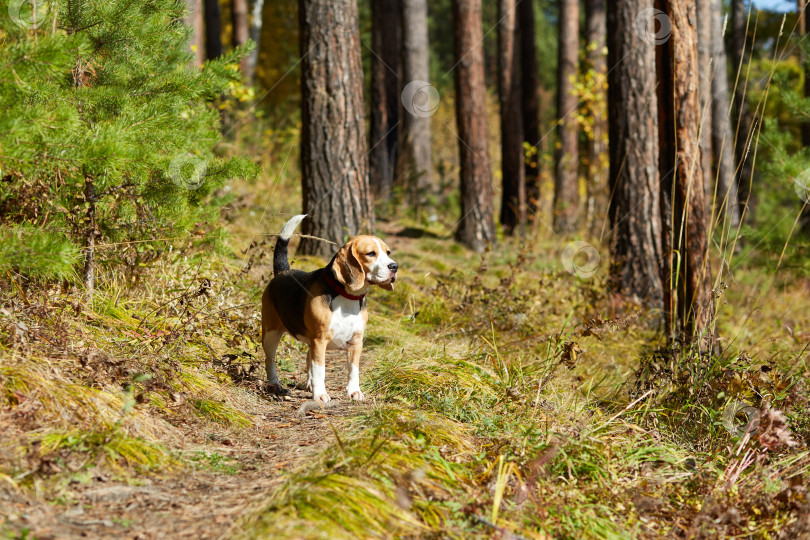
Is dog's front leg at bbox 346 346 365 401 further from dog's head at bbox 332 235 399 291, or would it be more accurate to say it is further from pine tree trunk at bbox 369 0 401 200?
pine tree trunk at bbox 369 0 401 200

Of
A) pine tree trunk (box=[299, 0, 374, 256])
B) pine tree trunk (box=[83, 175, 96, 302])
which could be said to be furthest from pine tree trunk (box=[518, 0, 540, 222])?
pine tree trunk (box=[83, 175, 96, 302])

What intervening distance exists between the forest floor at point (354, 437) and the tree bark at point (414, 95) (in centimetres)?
690

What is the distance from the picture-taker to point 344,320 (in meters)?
4.18

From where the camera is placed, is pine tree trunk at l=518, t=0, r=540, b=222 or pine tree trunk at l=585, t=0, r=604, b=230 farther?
pine tree trunk at l=518, t=0, r=540, b=222

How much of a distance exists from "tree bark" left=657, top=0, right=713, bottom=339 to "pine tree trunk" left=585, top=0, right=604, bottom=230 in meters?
5.72

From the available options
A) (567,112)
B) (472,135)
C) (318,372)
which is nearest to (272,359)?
(318,372)

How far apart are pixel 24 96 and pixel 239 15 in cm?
1353

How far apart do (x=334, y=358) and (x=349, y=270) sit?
5.48 feet

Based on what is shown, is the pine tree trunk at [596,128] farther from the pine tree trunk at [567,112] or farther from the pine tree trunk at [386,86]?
the pine tree trunk at [386,86]

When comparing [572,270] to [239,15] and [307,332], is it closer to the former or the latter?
[307,332]

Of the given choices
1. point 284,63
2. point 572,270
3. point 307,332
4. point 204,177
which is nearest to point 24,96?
point 204,177

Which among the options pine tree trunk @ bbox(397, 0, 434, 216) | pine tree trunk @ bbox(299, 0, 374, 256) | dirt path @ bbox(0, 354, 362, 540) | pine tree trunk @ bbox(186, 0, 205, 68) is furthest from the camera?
pine tree trunk @ bbox(397, 0, 434, 216)

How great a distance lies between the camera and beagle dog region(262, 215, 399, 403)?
161 inches

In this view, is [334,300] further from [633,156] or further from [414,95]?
[414,95]
